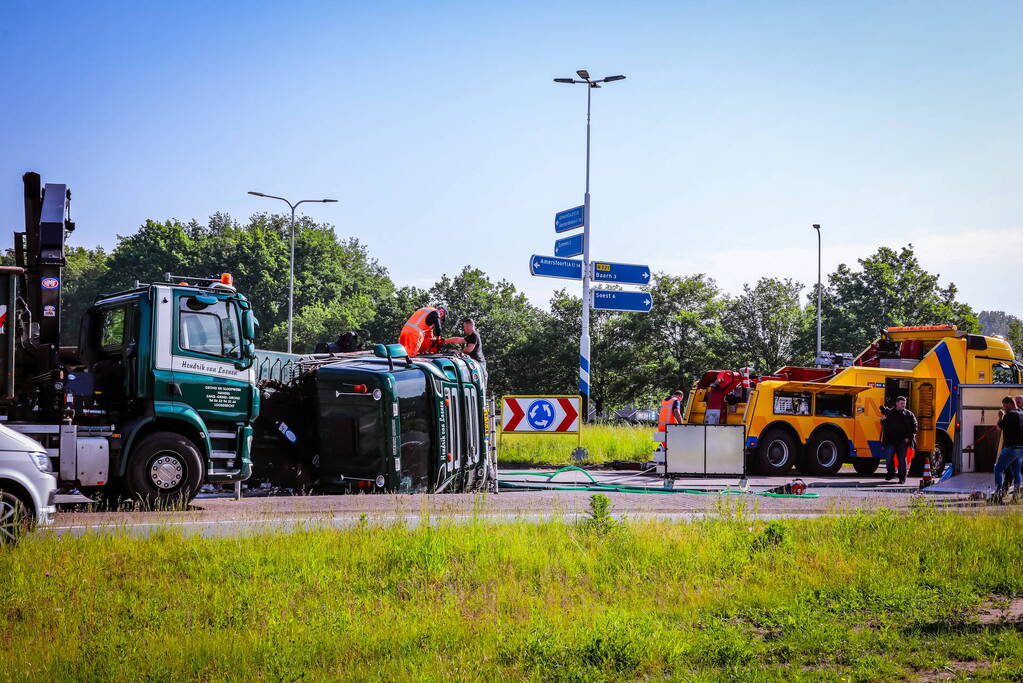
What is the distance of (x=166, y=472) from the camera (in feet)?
41.8

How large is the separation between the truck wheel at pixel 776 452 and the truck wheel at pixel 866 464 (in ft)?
5.49

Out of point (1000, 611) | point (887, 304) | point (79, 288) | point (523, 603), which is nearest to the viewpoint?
point (523, 603)

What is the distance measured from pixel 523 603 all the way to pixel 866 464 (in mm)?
17889

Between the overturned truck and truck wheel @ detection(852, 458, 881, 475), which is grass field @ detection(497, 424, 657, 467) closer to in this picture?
truck wheel @ detection(852, 458, 881, 475)

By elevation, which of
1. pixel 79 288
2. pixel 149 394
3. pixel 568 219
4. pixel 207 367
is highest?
pixel 79 288

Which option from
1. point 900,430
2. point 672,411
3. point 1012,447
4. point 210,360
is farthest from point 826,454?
point 210,360

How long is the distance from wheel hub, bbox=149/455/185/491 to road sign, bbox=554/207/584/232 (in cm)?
1605

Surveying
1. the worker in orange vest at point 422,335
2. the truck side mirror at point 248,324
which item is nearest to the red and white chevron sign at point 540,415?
the worker in orange vest at point 422,335

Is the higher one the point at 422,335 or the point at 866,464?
the point at 422,335

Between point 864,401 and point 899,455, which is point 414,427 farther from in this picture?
point 864,401

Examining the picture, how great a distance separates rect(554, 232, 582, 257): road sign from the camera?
26.8 meters

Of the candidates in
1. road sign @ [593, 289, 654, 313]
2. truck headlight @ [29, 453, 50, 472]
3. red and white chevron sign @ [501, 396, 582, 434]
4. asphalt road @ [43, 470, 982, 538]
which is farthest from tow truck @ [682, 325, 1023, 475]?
truck headlight @ [29, 453, 50, 472]

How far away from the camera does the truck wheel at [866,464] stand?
23.6 meters

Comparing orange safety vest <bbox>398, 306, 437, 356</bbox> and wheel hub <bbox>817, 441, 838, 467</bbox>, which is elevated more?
orange safety vest <bbox>398, 306, 437, 356</bbox>
